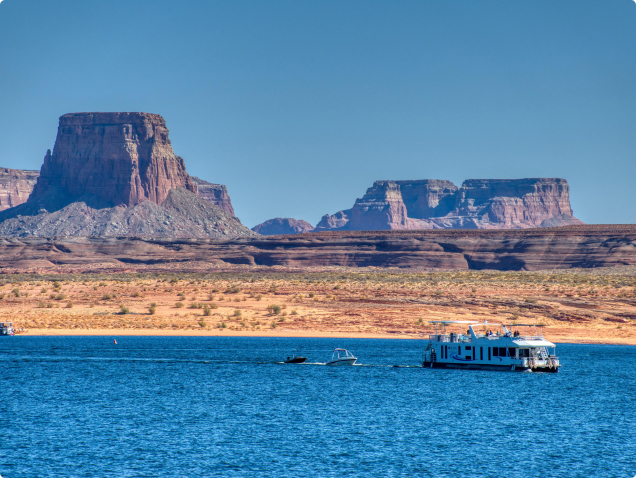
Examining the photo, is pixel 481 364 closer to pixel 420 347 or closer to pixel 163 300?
pixel 420 347

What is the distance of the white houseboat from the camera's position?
2199 inches

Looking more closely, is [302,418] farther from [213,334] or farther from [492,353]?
[213,334]

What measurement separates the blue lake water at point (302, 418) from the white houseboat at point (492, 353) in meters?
0.78

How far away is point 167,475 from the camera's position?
29.5m

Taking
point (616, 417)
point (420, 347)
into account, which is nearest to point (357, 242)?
point (420, 347)

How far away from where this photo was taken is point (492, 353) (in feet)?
186

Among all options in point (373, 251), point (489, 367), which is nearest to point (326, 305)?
point (489, 367)

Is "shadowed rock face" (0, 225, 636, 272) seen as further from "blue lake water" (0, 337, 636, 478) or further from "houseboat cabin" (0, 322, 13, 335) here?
"blue lake water" (0, 337, 636, 478)

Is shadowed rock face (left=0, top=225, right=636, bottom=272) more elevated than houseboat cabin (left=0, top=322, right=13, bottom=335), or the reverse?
shadowed rock face (left=0, top=225, right=636, bottom=272)

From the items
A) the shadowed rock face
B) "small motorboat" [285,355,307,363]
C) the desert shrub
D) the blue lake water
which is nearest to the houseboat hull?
the blue lake water

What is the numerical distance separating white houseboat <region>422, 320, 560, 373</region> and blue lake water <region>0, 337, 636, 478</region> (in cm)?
78

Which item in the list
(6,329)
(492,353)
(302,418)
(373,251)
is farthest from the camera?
(373,251)

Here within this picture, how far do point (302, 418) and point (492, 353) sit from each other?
2023 centimetres

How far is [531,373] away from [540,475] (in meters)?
26.6
